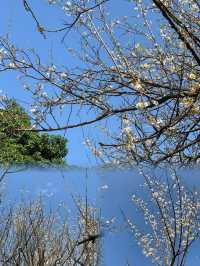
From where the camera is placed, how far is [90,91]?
15.3 feet

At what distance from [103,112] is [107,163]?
0.61 m

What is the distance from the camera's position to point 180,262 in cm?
460

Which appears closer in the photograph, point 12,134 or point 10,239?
point 12,134

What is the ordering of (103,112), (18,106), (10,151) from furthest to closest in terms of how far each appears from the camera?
(10,151)
(18,106)
(103,112)

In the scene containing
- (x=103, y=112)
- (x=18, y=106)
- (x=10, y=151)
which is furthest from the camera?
(x=10, y=151)

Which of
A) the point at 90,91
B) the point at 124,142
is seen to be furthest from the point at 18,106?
the point at 124,142

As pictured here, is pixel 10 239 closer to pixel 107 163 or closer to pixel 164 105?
pixel 107 163

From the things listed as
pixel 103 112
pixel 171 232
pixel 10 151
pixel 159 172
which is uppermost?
pixel 10 151

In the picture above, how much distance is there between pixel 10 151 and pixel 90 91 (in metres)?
5.33

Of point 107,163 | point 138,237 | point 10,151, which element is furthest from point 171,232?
point 10,151

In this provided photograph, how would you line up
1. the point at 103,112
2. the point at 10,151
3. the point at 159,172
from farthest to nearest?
the point at 10,151
the point at 159,172
the point at 103,112

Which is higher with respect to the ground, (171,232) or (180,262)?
(171,232)

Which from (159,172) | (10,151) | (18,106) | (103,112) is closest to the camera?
(103,112)

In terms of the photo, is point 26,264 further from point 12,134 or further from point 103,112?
point 103,112
